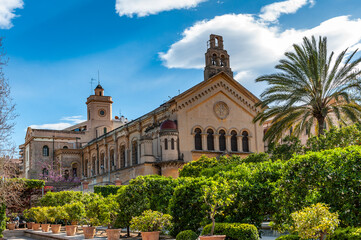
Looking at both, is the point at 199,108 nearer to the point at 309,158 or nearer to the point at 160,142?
the point at 160,142

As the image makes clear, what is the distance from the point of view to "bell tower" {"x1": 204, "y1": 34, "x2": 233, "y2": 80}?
42.6m

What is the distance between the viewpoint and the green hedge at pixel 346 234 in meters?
9.12

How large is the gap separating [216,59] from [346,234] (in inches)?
1385

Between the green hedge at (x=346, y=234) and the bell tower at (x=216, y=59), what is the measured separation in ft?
109

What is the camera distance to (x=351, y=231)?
9406mm

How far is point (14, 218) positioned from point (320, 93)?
24.5 meters

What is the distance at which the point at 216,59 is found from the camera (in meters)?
43.4

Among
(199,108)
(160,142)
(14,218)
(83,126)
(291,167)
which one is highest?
(83,126)

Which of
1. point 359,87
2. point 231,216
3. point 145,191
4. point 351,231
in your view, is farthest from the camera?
point 359,87

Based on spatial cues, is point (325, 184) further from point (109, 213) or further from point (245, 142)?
point (245, 142)

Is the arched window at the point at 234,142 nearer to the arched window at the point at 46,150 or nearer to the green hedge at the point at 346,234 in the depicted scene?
the green hedge at the point at 346,234

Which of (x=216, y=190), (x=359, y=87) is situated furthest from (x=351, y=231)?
(x=359, y=87)

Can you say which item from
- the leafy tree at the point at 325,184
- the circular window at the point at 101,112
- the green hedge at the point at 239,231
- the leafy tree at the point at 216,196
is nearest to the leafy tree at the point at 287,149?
the leafy tree at the point at 216,196

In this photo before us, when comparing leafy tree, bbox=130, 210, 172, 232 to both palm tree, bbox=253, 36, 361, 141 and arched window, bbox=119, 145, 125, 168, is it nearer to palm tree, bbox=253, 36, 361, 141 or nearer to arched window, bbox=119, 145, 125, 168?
palm tree, bbox=253, 36, 361, 141
